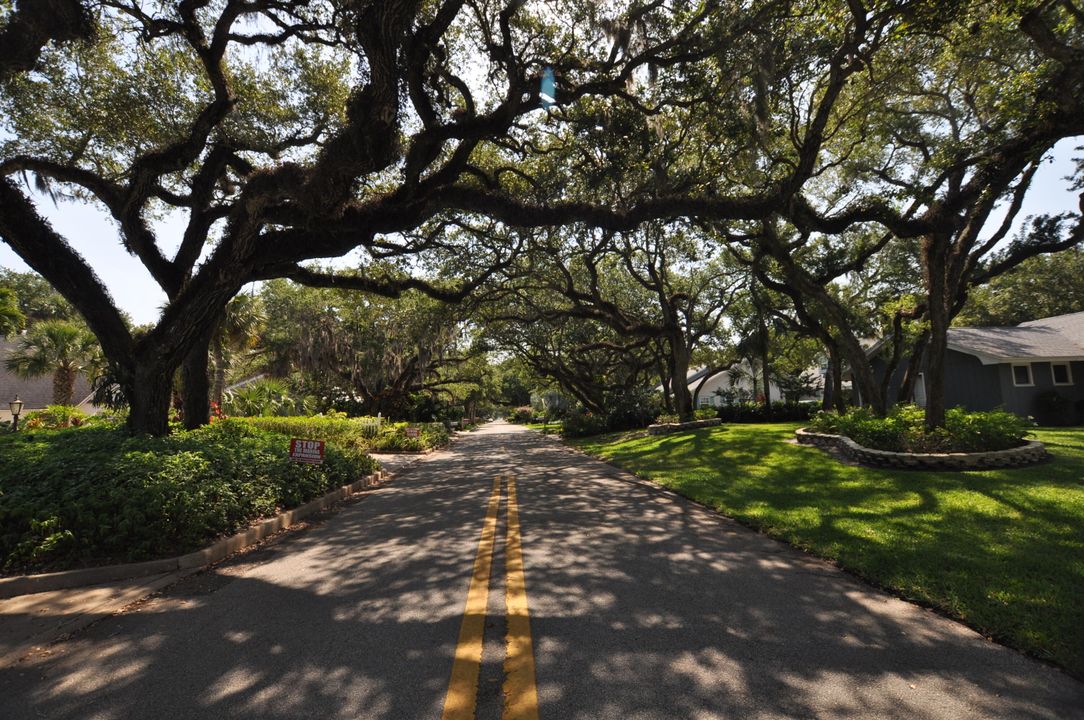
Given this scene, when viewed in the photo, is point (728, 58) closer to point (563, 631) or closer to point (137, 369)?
→ point (563, 631)

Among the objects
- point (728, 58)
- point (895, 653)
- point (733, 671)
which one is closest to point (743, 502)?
point (895, 653)

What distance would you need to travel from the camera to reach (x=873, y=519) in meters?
7.19

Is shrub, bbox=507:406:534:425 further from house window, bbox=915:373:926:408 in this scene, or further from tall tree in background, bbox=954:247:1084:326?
house window, bbox=915:373:926:408

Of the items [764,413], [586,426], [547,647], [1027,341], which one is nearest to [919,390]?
[1027,341]

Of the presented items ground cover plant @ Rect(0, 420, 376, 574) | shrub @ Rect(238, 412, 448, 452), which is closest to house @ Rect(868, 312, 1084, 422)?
shrub @ Rect(238, 412, 448, 452)

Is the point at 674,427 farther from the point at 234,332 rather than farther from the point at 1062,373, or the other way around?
the point at 234,332

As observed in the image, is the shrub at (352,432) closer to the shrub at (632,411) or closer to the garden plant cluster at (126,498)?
the garden plant cluster at (126,498)

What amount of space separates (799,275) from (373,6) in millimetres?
13357

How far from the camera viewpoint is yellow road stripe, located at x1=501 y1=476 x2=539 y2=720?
9.48ft

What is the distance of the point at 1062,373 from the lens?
21.9 meters

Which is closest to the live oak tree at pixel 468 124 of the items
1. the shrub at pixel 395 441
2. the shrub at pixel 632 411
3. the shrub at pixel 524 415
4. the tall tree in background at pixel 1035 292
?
the shrub at pixel 395 441

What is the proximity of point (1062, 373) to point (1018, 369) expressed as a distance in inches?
62.4

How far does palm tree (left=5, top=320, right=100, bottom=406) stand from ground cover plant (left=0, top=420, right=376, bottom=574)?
1922cm

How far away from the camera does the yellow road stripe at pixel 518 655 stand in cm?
289
